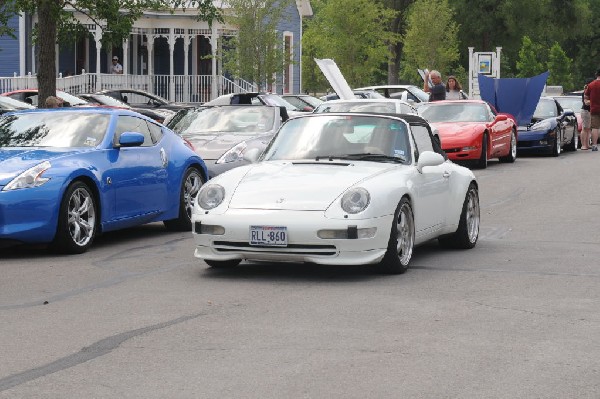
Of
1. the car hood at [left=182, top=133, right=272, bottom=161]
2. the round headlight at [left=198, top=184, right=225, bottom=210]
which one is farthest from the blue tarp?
the round headlight at [left=198, top=184, right=225, bottom=210]

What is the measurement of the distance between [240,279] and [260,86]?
33.0m

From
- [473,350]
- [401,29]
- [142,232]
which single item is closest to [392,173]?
[473,350]

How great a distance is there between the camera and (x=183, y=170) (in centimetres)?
1396

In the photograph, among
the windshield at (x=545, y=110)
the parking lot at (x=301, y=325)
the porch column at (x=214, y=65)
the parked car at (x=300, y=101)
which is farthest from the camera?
the porch column at (x=214, y=65)

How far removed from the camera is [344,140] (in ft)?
36.5

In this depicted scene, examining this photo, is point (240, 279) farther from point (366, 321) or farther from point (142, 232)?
point (142, 232)

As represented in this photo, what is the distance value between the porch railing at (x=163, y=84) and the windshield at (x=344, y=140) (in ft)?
103

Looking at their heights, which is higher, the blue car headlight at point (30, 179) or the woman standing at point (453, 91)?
the woman standing at point (453, 91)

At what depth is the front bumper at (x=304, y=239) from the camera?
976cm

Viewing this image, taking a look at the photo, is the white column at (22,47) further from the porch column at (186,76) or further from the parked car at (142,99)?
the porch column at (186,76)

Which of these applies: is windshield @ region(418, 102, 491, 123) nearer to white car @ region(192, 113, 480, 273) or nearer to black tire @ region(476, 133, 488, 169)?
black tire @ region(476, 133, 488, 169)

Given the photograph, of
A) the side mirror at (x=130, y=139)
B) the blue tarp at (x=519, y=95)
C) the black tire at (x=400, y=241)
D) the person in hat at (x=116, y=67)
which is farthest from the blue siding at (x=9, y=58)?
the black tire at (x=400, y=241)

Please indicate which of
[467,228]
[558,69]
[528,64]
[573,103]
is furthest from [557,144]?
[558,69]

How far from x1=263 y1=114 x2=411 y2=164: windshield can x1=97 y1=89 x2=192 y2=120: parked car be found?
25399mm
